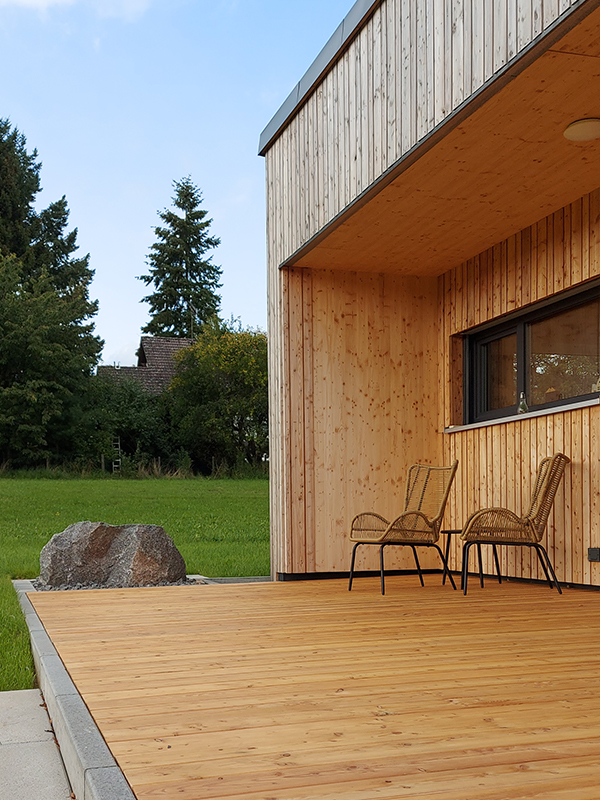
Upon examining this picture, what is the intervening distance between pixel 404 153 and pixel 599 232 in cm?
163

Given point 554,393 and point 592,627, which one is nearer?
point 592,627

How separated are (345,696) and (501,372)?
4.73 meters

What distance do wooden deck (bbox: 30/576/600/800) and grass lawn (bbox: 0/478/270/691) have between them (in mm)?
297

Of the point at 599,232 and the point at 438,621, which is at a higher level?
the point at 599,232

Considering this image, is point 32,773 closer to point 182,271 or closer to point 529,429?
point 529,429

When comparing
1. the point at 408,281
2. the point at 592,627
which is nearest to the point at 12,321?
the point at 408,281

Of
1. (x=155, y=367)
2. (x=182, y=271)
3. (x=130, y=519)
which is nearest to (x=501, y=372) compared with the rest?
(x=130, y=519)

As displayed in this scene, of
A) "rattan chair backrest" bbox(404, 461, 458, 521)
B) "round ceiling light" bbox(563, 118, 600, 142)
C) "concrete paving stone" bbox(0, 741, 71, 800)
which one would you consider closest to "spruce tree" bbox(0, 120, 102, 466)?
"rattan chair backrest" bbox(404, 461, 458, 521)

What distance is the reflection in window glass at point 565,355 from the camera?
6.00 m

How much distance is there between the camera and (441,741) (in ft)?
7.54

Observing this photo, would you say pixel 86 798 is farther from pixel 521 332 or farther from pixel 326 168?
pixel 521 332

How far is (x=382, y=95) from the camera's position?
5172 mm

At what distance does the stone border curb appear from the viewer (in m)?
2.00

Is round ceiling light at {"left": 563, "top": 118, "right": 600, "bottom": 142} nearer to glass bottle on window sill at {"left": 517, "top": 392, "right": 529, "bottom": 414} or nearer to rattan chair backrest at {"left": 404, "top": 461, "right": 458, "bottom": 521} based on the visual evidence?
glass bottle on window sill at {"left": 517, "top": 392, "right": 529, "bottom": 414}
